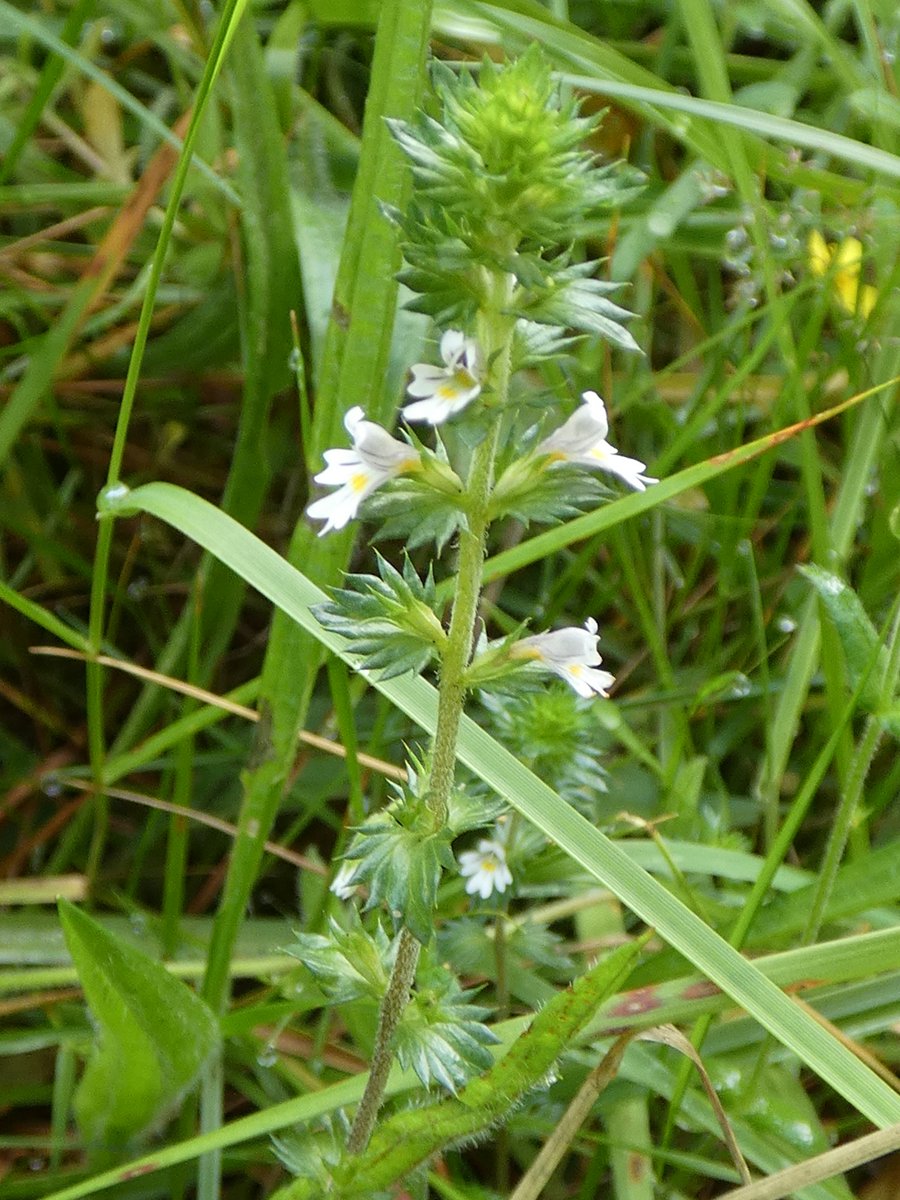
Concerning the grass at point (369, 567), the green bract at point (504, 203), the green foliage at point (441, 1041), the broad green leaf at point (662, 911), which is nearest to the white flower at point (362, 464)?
the green bract at point (504, 203)

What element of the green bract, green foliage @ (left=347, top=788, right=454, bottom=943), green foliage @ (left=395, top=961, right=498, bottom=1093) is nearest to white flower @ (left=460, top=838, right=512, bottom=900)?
green foliage @ (left=395, top=961, right=498, bottom=1093)

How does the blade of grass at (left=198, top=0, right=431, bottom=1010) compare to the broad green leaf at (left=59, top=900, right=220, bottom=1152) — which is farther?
the blade of grass at (left=198, top=0, right=431, bottom=1010)

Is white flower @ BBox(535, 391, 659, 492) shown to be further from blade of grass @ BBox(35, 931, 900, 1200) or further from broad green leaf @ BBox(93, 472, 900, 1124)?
blade of grass @ BBox(35, 931, 900, 1200)

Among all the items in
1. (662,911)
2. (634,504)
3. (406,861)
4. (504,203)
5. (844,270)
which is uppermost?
(504,203)

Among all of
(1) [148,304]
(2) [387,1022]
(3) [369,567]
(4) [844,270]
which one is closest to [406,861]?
(2) [387,1022]

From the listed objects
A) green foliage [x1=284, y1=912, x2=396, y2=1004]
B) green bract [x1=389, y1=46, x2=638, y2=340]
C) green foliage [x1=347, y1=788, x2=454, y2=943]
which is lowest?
green foliage [x1=284, y1=912, x2=396, y2=1004]

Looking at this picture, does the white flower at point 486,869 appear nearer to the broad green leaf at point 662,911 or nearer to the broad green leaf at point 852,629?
the broad green leaf at point 662,911

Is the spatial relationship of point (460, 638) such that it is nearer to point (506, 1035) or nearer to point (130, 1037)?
point (506, 1035)
